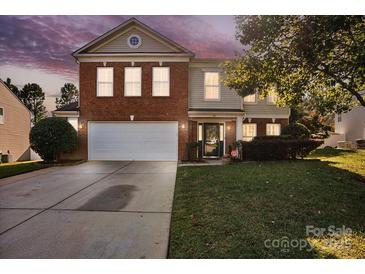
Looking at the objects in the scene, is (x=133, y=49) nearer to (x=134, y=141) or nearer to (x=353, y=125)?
(x=134, y=141)

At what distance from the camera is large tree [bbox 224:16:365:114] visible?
21.1ft

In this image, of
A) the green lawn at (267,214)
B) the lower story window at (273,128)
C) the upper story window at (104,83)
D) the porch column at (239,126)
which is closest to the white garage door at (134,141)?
the upper story window at (104,83)

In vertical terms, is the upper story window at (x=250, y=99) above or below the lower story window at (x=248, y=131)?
above

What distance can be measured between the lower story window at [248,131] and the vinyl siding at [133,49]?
6497 millimetres

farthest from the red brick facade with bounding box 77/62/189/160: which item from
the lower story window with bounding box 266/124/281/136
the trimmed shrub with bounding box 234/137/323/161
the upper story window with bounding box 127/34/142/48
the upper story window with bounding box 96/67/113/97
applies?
the lower story window with bounding box 266/124/281/136

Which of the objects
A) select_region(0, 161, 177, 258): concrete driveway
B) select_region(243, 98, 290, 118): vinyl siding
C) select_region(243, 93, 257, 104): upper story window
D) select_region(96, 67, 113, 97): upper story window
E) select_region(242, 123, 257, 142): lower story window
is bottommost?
select_region(0, 161, 177, 258): concrete driveway

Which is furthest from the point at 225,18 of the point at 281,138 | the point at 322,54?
the point at 281,138

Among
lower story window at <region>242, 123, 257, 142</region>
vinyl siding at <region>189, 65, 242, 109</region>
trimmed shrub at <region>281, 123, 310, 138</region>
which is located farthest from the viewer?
lower story window at <region>242, 123, 257, 142</region>

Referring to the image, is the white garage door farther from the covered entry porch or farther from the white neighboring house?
the white neighboring house

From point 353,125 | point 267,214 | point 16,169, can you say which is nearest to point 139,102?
point 16,169

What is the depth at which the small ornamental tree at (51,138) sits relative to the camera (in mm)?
11945

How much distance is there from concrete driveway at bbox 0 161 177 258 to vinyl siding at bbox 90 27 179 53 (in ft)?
26.9

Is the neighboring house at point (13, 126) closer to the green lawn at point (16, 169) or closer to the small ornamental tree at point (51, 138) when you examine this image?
the green lawn at point (16, 169)
